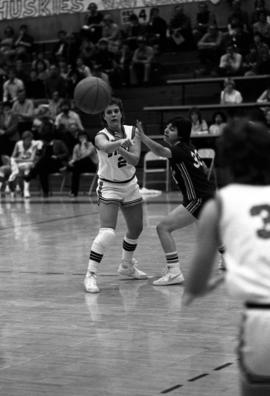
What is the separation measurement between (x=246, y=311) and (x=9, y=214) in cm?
1318

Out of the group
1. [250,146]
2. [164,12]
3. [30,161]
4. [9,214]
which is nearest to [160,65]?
[164,12]

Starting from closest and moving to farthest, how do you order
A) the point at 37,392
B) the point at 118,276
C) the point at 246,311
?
the point at 246,311 → the point at 37,392 → the point at 118,276

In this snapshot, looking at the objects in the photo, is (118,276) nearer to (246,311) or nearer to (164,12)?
(246,311)

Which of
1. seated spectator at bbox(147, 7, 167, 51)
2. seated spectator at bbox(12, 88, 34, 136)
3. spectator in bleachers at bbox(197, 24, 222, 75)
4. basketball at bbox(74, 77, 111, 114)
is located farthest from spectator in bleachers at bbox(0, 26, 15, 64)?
basketball at bbox(74, 77, 111, 114)

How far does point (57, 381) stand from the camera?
15.9ft

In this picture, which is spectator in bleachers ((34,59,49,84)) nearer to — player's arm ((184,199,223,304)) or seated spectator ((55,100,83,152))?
seated spectator ((55,100,83,152))

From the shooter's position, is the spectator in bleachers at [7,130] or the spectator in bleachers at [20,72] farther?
the spectator in bleachers at [20,72]

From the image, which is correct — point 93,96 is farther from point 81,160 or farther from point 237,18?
point 237,18

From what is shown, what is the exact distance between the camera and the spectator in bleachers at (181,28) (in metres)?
23.2

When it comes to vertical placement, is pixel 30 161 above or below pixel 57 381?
below

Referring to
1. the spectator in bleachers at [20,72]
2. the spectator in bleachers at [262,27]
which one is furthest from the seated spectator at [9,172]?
the spectator in bleachers at [262,27]

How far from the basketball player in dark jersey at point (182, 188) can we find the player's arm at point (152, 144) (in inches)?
8.0

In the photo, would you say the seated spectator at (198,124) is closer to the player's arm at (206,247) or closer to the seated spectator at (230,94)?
the seated spectator at (230,94)

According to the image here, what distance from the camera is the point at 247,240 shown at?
9.66 feet
